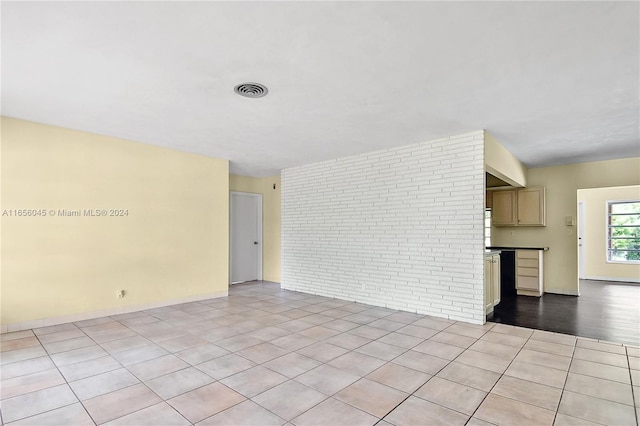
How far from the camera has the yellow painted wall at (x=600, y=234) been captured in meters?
8.55

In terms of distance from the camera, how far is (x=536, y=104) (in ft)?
11.6

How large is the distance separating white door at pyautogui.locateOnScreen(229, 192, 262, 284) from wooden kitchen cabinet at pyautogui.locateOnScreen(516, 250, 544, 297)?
230 inches

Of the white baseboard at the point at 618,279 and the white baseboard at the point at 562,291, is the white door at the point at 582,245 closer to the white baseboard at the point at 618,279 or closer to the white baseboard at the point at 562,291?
the white baseboard at the point at 618,279

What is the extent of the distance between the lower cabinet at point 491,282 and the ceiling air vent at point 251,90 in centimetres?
370

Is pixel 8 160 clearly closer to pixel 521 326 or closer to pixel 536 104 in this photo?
pixel 536 104

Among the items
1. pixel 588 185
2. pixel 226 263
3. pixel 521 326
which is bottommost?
pixel 521 326

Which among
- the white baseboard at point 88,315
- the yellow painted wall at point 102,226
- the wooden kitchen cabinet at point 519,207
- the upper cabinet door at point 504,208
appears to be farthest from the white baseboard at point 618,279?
the white baseboard at point 88,315

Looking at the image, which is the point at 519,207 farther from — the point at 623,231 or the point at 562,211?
the point at 623,231

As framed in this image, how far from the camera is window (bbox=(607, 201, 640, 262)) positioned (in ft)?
28.2

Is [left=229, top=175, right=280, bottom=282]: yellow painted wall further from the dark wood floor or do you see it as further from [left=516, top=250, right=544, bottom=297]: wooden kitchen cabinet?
[left=516, top=250, right=544, bottom=297]: wooden kitchen cabinet

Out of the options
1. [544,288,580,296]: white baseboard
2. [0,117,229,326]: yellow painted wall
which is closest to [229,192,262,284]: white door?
[0,117,229,326]: yellow painted wall

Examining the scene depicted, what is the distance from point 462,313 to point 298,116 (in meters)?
3.45

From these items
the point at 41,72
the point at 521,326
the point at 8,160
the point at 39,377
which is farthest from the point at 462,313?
the point at 8,160

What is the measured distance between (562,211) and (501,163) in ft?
8.91
